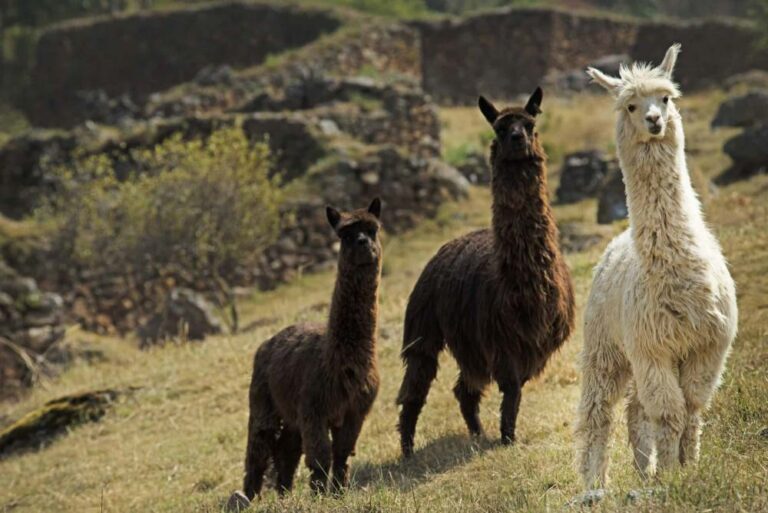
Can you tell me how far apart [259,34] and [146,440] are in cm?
2936

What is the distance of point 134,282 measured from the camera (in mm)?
23359

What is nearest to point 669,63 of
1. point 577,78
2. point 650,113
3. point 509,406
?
point 650,113

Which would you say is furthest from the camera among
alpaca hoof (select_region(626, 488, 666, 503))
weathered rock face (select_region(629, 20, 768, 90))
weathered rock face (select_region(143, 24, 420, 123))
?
weathered rock face (select_region(629, 20, 768, 90))

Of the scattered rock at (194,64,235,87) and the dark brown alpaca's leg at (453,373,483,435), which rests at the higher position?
the scattered rock at (194,64,235,87)

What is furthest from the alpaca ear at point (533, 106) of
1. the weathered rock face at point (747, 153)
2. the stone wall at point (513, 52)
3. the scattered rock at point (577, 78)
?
the stone wall at point (513, 52)

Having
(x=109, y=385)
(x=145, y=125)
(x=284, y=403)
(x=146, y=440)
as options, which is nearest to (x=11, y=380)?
(x=109, y=385)

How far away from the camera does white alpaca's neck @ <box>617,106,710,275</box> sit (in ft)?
21.8

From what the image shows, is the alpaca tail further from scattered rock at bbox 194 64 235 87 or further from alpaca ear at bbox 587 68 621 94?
scattered rock at bbox 194 64 235 87

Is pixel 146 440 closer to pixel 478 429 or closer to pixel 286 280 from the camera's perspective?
pixel 478 429

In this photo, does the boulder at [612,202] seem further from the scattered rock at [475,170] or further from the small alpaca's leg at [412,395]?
the small alpaca's leg at [412,395]

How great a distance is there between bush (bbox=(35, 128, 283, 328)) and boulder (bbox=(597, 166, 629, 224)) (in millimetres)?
5598

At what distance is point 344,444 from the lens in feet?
29.5

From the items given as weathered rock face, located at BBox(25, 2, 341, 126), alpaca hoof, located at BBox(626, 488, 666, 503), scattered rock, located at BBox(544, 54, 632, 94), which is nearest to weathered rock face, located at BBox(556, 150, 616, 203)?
scattered rock, located at BBox(544, 54, 632, 94)

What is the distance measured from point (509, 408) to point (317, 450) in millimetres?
1484
